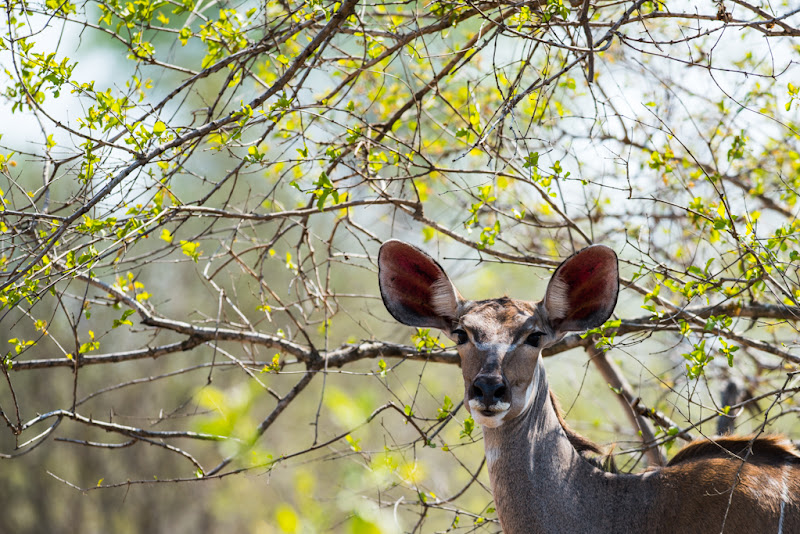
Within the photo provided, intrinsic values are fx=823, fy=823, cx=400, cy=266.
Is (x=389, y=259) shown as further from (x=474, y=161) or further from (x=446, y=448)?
(x=474, y=161)

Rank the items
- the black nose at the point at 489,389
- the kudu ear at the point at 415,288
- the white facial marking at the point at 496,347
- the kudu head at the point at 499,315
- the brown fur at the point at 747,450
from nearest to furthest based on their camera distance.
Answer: the black nose at the point at 489,389, the kudu head at the point at 499,315, the white facial marking at the point at 496,347, the brown fur at the point at 747,450, the kudu ear at the point at 415,288

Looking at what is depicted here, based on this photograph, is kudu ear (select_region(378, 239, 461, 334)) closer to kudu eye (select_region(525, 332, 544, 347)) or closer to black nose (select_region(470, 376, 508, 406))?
kudu eye (select_region(525, 332, 544, 347))

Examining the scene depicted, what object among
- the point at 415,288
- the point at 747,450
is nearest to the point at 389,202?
the point at 415,288

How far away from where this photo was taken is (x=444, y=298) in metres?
4.44

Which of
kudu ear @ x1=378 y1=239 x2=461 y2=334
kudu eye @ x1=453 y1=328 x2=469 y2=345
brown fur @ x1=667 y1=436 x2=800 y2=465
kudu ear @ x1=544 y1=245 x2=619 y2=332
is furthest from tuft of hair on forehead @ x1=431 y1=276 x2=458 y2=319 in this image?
brown fur @ x1=667 y1=436 x2=800 y2=465

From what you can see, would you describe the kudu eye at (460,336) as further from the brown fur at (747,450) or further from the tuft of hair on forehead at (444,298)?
the brown fur at (747,450)

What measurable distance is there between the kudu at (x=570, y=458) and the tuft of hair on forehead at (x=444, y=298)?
48 mm

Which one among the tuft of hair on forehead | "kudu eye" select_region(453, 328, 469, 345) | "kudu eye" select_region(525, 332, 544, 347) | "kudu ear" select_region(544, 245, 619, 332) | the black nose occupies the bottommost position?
the black nose

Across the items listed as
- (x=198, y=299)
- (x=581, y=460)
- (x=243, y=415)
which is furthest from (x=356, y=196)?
(x=198, y=299)

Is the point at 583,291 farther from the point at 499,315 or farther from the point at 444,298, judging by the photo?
the point at 444,298

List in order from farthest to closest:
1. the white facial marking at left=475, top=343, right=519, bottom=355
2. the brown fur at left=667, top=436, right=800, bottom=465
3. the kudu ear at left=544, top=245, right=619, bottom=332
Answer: the kudu ear at left=544, top=245, right=619, bottom=332
the brown fur at left=667, top=436, right=800, bottom=465
the white facial marking at left=475, top=343, right=519, bottom=355

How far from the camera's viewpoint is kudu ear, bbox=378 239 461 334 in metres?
A: 4.36

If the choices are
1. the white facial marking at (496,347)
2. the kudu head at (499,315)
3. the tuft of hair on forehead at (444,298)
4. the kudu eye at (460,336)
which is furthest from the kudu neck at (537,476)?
the tuft of hair on forehead at (444,298)

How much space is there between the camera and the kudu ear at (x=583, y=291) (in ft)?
13.5
